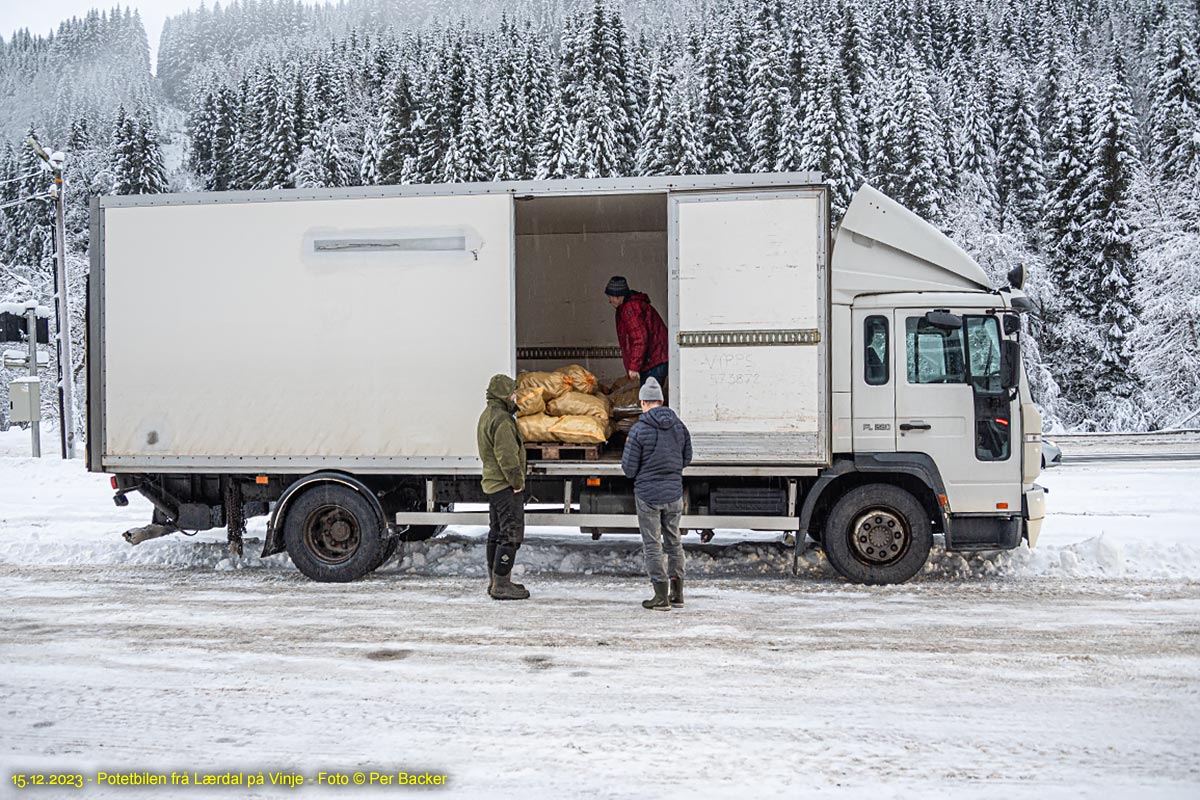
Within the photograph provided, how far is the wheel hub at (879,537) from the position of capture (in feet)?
27.9

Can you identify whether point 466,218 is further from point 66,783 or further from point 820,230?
point 66,783

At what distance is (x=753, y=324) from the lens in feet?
27.1

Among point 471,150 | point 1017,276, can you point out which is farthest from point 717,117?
point 1017,276

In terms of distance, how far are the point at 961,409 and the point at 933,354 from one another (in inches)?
21.3

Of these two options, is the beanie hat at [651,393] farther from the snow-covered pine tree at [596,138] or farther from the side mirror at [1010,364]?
the snow-covered pine tree at [596,138]

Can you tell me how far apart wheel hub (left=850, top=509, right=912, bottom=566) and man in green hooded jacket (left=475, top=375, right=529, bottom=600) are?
9.82 feet

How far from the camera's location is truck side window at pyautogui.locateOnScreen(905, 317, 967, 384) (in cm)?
849

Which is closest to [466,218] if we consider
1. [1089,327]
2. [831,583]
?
[831,583]

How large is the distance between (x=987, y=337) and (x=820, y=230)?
1804 mm

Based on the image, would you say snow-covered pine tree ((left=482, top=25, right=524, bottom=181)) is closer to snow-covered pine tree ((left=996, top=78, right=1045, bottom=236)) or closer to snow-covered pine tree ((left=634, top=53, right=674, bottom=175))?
snow-covered pine tree ((left=634, top=53, right=674, bottom=175))

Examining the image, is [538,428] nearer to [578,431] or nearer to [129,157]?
[578,431]

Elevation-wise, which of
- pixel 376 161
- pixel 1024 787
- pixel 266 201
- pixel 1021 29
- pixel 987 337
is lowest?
pixel 1024 787

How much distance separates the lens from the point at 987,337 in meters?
8.47

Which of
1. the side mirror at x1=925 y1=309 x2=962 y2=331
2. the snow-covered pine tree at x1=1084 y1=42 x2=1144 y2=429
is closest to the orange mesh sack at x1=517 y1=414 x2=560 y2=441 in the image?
the side mirror at x1=925 y1=309 x2=962 y2=331
